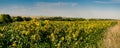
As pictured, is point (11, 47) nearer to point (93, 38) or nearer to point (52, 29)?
point (52, 29)

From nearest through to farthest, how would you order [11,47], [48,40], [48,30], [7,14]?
[11,47], [48,40], [48,30], [7,14]

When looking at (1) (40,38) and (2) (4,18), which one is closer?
(1) (40,38)

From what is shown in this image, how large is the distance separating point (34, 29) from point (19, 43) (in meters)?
1.02

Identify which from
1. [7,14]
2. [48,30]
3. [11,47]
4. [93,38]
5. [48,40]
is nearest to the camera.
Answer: [11,47]

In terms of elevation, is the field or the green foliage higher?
the field

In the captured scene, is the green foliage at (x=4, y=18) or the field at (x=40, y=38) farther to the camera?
the green foliage at (x=4, y=18)

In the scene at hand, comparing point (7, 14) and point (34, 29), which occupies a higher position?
point (34, 29)

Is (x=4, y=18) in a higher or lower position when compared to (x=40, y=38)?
lower

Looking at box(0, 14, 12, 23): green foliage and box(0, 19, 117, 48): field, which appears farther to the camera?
box(0, 14, 12, 23): green foliage

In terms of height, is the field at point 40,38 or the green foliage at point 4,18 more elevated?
the field at point 40,38

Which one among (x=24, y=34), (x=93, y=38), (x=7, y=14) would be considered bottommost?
(x=7, y=14)

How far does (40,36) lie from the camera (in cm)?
1295

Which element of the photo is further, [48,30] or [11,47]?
[48,30]

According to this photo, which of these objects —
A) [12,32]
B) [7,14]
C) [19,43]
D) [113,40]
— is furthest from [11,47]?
[7,14]
